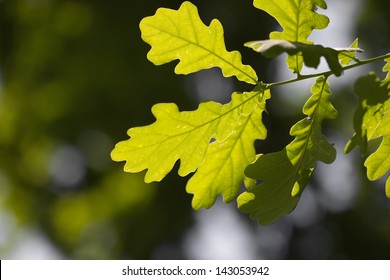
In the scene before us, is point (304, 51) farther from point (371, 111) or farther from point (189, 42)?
point (189, 42)

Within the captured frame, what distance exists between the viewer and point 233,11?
41.9ft

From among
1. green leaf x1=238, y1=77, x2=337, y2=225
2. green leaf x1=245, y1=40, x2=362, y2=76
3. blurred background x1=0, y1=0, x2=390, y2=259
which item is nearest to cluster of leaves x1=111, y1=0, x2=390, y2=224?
green leaf x1=238, y1=77, x2=337, y2=225

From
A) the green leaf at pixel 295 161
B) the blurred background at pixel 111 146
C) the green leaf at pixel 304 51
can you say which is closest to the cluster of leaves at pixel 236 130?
the green leaf at pixel 295 161

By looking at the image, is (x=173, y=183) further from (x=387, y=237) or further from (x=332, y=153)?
(x=332, y=153)

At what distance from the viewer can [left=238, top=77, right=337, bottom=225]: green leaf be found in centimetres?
163

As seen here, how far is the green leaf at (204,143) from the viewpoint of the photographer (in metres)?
1.70

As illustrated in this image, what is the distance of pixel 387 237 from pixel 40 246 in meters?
5.40

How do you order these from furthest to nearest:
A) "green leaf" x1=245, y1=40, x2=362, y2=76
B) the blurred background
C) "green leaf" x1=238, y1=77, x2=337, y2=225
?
the blurred background, "green leaf" x1=238, y1=77, x2=337, y2=225, "green leaf" x1=245, y1=40, x2=362, y2=76

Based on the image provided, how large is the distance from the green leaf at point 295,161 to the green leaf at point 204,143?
0.27 ft

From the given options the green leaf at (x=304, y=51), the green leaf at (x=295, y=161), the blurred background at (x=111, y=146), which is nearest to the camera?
the green leaf at (x=304, y=51)

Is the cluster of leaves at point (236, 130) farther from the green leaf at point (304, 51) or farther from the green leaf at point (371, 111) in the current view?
the green leaf at point (304, 51)

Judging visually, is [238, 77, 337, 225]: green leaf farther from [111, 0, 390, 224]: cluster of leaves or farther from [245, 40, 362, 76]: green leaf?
[245, 40, 362, 76]: green leaf

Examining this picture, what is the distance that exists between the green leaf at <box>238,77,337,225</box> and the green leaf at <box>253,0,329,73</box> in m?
0.09
